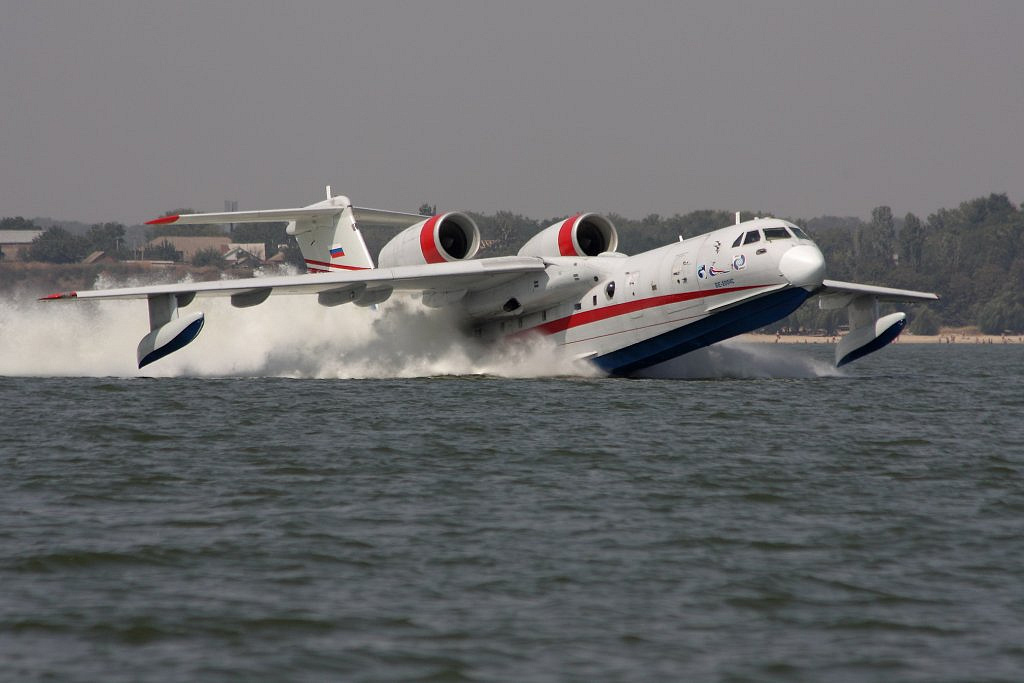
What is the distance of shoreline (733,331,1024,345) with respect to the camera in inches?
4407

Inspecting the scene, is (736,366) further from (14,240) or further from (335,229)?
(14,240)

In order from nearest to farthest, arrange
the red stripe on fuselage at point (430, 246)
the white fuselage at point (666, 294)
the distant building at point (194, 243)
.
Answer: the white fuselage at point (666, 294) < the red stripe on fuselage at point (430, 246) < the distant building at point (194, 243)

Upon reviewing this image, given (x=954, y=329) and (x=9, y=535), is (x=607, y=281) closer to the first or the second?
(x=9, y=535)

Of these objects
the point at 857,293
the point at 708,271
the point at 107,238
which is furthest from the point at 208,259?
the point at 708,271

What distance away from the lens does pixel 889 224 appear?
506 ft

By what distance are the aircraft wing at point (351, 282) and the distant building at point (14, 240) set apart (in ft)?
424

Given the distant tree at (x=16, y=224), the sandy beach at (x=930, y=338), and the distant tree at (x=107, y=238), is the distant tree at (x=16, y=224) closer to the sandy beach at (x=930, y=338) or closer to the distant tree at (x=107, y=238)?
the distant tree at (x=107, y=238)

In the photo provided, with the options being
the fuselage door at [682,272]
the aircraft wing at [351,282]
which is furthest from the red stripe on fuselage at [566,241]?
the fuselage door at [682,272]

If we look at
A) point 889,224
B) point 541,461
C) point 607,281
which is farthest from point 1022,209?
point 541,461

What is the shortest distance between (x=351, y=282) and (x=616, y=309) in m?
4.96

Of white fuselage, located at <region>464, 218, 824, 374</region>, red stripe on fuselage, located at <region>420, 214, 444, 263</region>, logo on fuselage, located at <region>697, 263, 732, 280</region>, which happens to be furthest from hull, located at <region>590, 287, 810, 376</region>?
red stripe on fuselage, located at <region>420, 214, 444, 263</region>

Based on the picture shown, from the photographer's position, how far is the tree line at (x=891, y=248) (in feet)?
380

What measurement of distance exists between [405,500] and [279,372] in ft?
55.3

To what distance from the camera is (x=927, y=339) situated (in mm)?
114812
